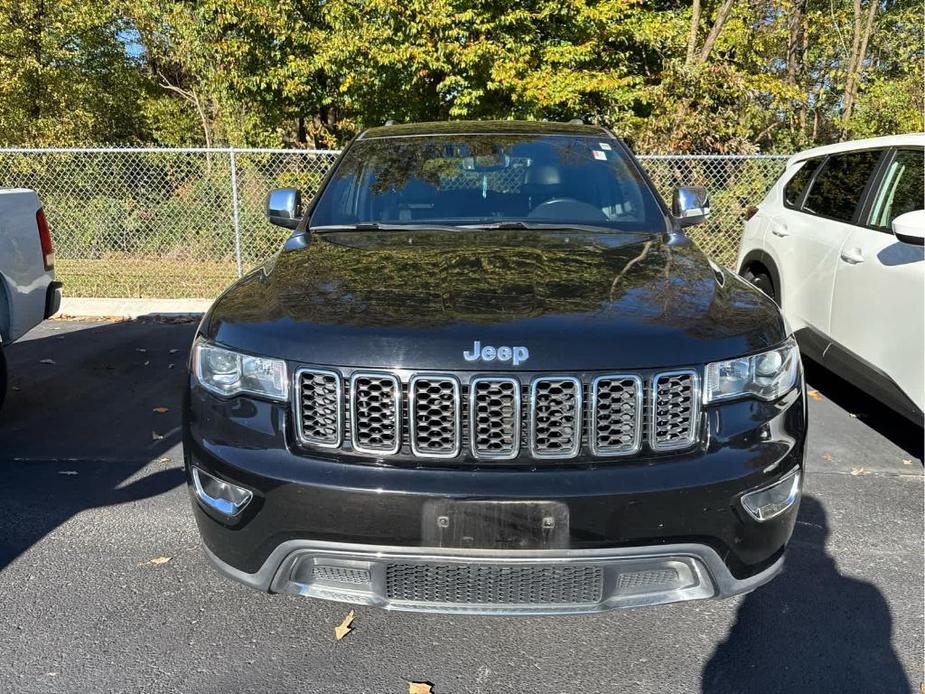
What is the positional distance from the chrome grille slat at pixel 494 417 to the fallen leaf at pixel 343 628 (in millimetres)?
971

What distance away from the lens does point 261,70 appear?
42.2 feet

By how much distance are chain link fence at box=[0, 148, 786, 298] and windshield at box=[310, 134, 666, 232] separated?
5.48 meters

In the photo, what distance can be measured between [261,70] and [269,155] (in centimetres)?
412

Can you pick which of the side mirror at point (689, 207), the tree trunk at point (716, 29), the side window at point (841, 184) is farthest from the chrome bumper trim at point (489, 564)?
the tree trunk at point (716, 29)

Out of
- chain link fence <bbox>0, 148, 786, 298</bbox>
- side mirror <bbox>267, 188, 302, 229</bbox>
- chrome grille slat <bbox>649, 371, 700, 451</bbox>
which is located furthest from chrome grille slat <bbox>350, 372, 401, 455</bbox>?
chain link fence <bbox>0, 148, 786, 298</bbox>

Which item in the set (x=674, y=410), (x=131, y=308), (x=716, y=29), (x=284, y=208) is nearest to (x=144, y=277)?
(x=131, y=308)

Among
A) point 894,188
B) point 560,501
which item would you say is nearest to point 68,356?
point 560,501

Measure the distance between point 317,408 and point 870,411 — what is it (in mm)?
4505

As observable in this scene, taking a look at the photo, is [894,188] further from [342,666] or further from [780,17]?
[780,17]

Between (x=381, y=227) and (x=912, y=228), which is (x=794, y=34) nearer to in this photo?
(x=912, y=228)

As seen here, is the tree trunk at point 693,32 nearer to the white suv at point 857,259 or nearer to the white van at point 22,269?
the white suv at point 857,259

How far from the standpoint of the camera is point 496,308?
91.7 inches

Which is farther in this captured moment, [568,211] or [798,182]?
[798,182]

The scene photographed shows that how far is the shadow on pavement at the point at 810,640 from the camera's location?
2.48 meters
